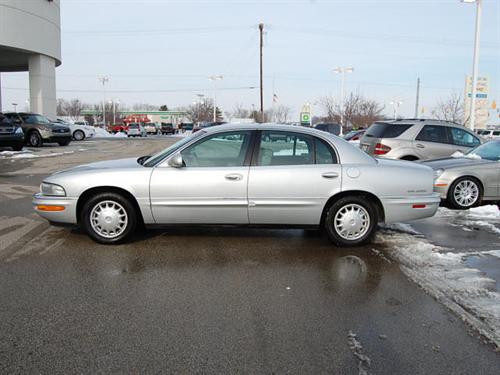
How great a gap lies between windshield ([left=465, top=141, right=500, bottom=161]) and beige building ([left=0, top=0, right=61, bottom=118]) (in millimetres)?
27709

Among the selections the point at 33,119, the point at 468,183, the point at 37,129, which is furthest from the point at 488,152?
the point at 33,119

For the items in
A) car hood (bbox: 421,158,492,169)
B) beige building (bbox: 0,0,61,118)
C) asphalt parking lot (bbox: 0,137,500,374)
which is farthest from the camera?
beige building (bbox: 0,0,61,118)

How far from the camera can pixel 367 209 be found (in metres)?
5.64

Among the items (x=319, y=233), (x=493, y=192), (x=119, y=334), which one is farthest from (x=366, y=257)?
(x=493, y=192)

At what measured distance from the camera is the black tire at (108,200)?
5547 mm

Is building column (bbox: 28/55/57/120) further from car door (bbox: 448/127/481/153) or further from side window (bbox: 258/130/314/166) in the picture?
side window (bbox: 258/130/314/166)

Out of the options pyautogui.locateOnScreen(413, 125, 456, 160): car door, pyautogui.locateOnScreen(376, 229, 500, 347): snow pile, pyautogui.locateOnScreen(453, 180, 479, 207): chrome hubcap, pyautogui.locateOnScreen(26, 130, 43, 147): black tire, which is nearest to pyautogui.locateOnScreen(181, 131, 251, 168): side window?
pyautogui.locateOnScreen(376, 229, 500, 347): snow pile

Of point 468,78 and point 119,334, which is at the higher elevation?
point 468,78

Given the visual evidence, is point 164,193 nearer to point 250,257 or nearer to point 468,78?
point 250,257

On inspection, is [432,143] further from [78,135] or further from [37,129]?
[78,135]

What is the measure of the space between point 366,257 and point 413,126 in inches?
271

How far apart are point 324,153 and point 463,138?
742 centimetres

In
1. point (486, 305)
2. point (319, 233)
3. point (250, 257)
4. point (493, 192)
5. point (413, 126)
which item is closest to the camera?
point (486, 305)

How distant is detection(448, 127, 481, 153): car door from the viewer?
11377mm
